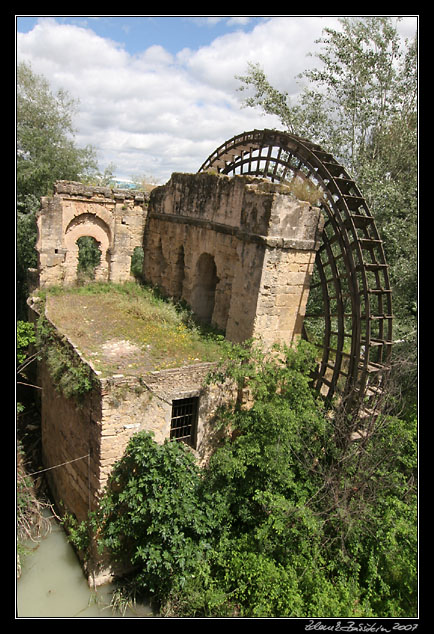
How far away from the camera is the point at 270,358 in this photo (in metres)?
8.82

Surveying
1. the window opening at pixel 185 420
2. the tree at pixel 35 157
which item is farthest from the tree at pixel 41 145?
the window opening at pixel 185 420

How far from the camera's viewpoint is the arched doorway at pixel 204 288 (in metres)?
11.6

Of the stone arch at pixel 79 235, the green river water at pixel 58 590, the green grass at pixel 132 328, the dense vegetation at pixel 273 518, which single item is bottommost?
the green river water at pixel 58 590

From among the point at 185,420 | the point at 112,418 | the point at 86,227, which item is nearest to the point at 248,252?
the point at 185,420

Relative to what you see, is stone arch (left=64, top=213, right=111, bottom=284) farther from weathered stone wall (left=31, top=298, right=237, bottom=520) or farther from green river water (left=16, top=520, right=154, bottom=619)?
green river water (left=16, top=520, right=154, bottom=619)

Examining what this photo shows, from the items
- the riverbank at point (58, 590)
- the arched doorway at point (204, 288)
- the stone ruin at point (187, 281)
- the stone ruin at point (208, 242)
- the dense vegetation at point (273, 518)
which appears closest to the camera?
the dense vegetation at point (273, 518)

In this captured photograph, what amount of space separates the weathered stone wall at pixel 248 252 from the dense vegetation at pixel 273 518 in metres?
1.35

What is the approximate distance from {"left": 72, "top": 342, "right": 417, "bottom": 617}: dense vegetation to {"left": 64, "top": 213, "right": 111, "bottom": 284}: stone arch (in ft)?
23.8

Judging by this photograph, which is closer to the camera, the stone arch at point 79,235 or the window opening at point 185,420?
the window opening at point 185,420

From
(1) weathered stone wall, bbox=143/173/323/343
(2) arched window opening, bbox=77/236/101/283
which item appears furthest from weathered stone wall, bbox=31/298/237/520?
(2) arched window opening, bbox=77/236/101/283

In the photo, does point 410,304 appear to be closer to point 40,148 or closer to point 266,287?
point 266,287

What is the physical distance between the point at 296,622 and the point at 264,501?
1.62 meters

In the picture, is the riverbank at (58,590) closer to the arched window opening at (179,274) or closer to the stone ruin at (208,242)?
the stone ruin at (208,242)

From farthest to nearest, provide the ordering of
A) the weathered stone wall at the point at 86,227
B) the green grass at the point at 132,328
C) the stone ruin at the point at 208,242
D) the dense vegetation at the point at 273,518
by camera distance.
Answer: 1. the weathered stone wall at the point at 86,227
2. the stone ruin at the point at 208,242
3. the green grass at the point at 132,328
4. the dense vegetation at the point at 273,518
